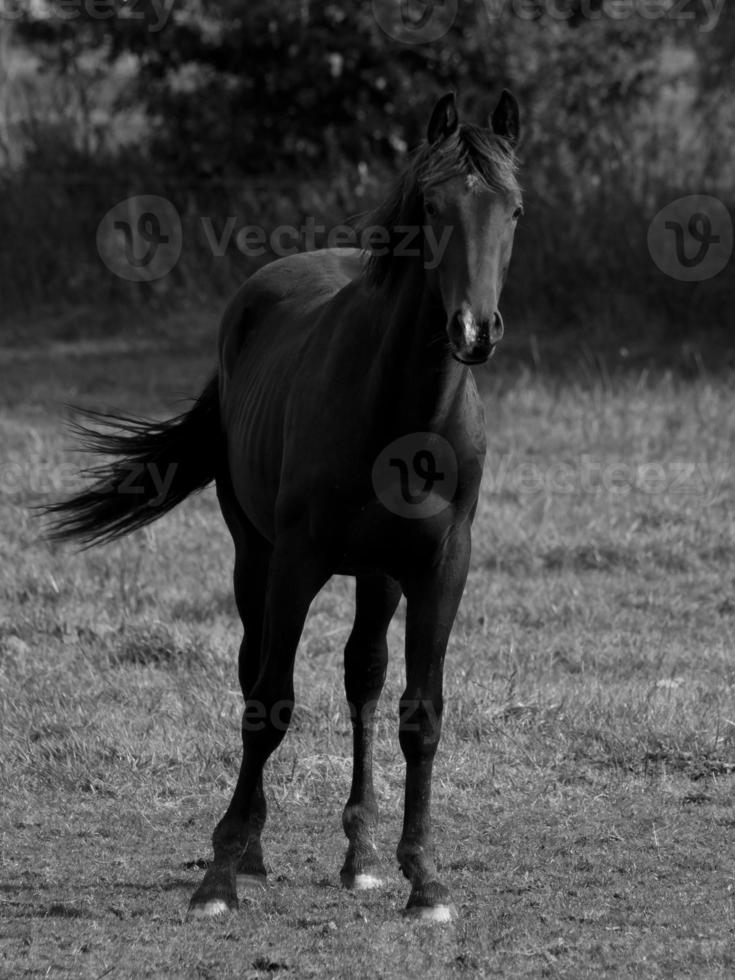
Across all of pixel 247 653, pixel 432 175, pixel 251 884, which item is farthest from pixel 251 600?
pixel 432 175

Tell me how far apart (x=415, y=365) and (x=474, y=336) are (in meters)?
0.54

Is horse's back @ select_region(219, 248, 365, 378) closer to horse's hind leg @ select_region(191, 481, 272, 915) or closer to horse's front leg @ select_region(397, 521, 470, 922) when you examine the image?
horse's hind leg @ select_region(191, 481, 272, 915)

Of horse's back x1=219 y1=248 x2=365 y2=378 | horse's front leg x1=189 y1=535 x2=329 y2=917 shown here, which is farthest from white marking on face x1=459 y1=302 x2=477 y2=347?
horse's back x1=219 y1=248 x2=365 y2=378

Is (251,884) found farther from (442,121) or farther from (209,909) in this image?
(442,121)

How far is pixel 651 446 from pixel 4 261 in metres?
7.91

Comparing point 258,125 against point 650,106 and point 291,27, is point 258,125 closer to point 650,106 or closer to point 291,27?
point 291,27

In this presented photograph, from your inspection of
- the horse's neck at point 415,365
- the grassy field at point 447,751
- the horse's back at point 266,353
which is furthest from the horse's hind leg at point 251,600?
the horse's neck at point 415,365

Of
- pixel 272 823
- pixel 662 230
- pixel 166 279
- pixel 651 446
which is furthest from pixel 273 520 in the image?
pixel 166 279

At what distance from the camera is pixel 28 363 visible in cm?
1302

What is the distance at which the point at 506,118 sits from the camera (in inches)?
153

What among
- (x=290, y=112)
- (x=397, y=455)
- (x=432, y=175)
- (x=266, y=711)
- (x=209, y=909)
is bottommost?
(x=209, y=909)

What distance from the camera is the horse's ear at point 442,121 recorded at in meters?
3.74

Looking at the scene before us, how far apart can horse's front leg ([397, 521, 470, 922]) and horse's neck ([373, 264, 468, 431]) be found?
34cm

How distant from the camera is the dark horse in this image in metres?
3.57
